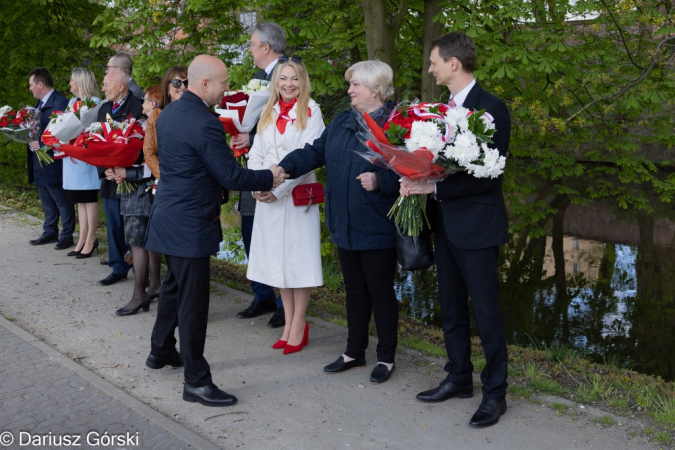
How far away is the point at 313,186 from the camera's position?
18.7 ft

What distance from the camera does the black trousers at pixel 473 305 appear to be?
453cm

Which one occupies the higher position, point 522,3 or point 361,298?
point 522,3

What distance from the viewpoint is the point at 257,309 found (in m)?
6.88

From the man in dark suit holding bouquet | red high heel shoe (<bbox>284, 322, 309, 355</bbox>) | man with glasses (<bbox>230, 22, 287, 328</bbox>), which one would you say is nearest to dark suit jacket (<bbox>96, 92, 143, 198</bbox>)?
the man in dark suit holding bouquet

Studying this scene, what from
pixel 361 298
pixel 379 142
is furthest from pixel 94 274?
pixel 379 142

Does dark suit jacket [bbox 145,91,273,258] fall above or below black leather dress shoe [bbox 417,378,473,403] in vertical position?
above

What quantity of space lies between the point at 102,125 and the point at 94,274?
2.31 m

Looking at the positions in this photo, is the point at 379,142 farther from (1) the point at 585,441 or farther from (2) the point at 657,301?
(2) the point at 657,301

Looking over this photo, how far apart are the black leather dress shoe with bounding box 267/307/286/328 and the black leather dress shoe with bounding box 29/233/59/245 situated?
4849mm

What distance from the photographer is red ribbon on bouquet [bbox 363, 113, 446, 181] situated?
13.7ft

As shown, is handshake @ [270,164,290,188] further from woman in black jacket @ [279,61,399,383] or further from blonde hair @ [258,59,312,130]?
blonde hair @ [258,59,312,130]

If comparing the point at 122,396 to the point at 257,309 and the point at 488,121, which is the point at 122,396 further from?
the point at 488,121

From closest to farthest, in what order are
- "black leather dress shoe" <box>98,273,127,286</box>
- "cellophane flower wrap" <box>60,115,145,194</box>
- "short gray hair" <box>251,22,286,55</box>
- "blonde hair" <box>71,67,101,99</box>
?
1. "short gray hair" <box>251,22,286,55</box>
2. "cellophane flower wrap" <box>60,115,145,194</box>
3. "black leather dress shoe" <box>98,273,127,286</box>
4. "blonde hair" <box>71,67,101,99</box>

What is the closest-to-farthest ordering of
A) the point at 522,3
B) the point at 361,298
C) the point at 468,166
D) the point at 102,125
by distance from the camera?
1. the point at 468,166
2. the point at 361,298
3. the point at 102,125
4. the point at 522,3
